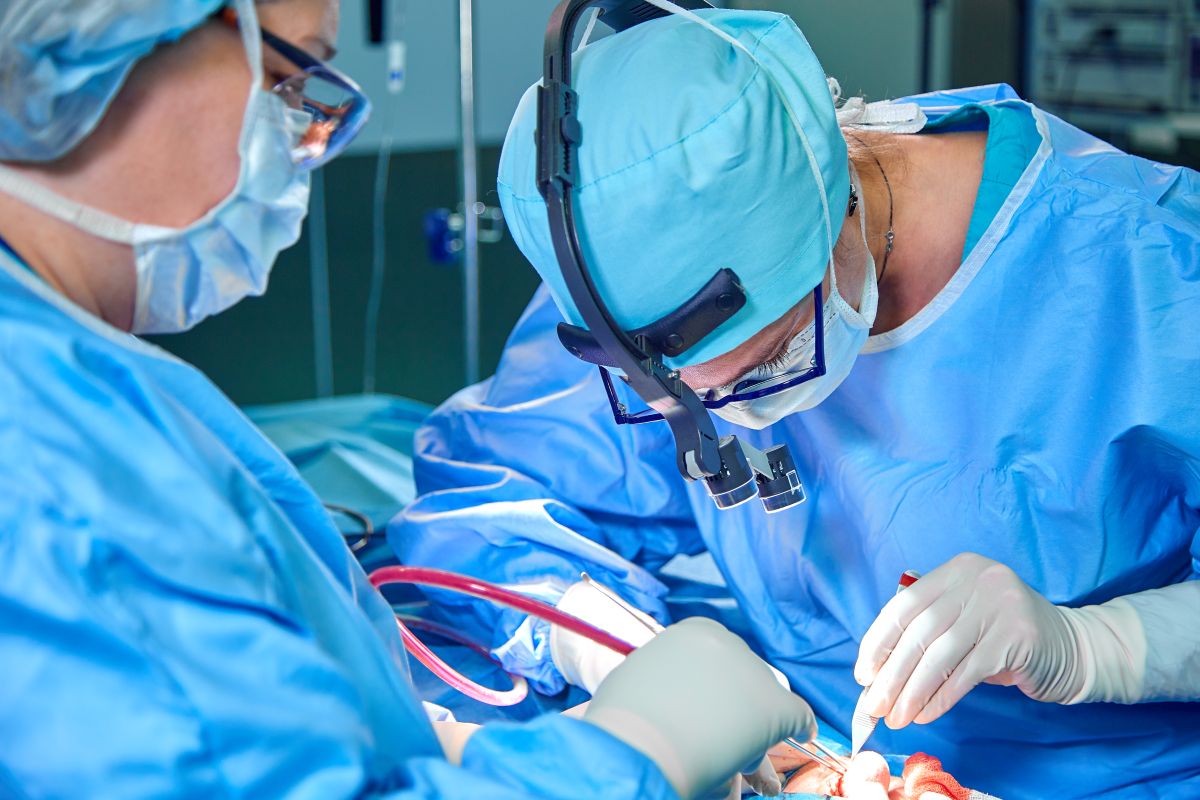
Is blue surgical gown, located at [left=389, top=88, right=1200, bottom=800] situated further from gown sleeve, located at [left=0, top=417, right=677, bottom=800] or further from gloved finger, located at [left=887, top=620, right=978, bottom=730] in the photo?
gown sleeve, located at [left=0, top=417, right=677, bottom=800]

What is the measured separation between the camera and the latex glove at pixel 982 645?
1.28m

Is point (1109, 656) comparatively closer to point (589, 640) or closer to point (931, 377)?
point (931, 377)

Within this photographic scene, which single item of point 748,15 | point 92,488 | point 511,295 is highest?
point 748,15

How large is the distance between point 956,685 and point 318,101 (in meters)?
0.91

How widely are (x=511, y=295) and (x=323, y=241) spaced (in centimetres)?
90

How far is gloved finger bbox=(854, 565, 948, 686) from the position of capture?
51.1 inches

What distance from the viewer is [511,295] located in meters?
5.32

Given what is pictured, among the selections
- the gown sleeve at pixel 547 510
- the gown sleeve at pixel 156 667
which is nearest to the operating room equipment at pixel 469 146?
the gown sleeve at pixel 547 510

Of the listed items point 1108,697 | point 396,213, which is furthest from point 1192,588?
point 396,213

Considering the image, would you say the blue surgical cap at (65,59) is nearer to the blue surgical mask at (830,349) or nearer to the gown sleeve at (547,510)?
the blue surgical mask at (830,349)

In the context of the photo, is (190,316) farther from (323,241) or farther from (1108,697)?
(323,241)

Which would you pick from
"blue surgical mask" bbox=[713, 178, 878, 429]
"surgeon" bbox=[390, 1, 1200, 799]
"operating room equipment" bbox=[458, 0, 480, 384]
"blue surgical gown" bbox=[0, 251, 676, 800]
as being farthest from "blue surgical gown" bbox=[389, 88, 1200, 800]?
"operating room equipment" bbox=[458, 0, 480, 384]

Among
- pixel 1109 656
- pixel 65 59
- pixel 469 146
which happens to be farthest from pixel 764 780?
pixel 469 146

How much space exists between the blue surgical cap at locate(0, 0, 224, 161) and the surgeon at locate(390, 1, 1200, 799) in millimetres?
481
